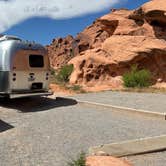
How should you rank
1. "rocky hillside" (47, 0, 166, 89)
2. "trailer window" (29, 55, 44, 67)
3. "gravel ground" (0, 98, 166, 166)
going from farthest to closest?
1. "rocky hillside" (47, 0, 166, 89)
2. "trailer window" (29, 55, 44, 67)
3. "gravel ground" (0, 98, 166, 166)

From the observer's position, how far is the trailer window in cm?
1323

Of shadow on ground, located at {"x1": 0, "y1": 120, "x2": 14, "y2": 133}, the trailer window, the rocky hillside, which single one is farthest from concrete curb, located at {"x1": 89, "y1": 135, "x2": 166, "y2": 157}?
the rocky hillside

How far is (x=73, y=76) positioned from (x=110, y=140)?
21.7 m

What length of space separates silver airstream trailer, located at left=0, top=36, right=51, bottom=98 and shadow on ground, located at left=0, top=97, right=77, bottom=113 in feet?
1.78

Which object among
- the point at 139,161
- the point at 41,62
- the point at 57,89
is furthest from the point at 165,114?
the point at 57,89

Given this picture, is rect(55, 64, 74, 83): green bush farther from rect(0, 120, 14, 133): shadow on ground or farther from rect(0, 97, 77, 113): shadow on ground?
rect(0, 120, 14, 133): shadow on ground

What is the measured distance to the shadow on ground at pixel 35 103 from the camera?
12859mm

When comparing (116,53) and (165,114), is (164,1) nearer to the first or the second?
(116,53)

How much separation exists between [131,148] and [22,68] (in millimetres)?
7501

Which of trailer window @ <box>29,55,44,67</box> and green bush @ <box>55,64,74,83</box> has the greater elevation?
trailer window @ <box>29,55,44,67</box>

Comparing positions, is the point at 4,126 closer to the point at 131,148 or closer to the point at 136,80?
the point at 131,148

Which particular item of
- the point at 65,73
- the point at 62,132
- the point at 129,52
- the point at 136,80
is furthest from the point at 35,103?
the point at 65,73

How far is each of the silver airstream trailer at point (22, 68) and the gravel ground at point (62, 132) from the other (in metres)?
0.83

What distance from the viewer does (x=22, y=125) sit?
8.91 meters
